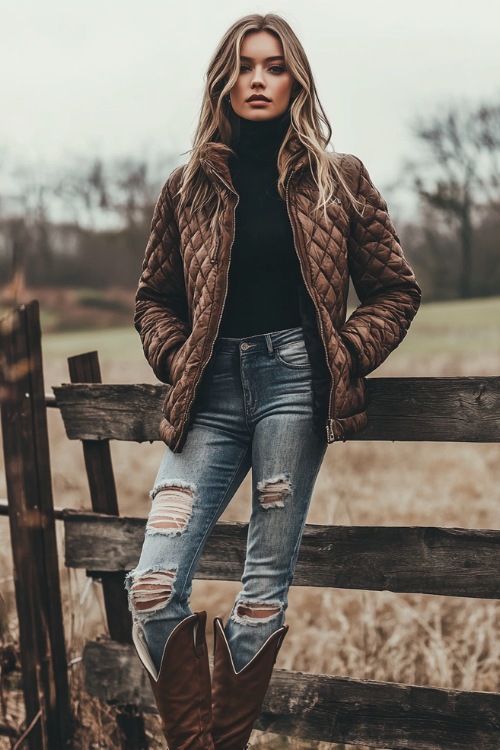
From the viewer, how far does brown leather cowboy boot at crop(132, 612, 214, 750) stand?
2.49 meters

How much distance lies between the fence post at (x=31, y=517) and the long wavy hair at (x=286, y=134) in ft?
3.57

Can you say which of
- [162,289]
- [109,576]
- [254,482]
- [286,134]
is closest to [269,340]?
[254,482]

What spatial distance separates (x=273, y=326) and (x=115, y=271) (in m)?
26.3

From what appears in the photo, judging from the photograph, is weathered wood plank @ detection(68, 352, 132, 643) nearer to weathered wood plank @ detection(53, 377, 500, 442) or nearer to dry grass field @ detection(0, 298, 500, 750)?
dry grass field @ detection(0, 298, 500, 750)

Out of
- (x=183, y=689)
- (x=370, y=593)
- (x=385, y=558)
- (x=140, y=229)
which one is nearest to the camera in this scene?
(x=183, y=689)

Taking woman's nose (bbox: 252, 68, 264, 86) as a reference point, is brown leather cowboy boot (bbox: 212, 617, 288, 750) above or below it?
below

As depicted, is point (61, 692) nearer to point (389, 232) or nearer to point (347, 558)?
point (347, 558)

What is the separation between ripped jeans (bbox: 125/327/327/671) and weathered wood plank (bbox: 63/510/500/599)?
62 centimetres

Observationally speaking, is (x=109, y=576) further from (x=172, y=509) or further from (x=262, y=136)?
(x=262, y=136)

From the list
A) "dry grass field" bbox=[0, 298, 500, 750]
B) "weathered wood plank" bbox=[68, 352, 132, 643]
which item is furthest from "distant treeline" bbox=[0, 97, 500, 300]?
"weathered wood plank" bbox=[68, 352, 132, 643]

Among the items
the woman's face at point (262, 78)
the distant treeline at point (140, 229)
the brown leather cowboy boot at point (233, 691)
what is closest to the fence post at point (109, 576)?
the brown leather cowboy boot at point (233, 691)

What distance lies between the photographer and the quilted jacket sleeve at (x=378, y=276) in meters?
2.74

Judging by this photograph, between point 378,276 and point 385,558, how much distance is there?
1041 mm

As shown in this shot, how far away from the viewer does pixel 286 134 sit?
2766 millimetres
